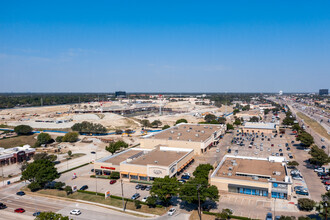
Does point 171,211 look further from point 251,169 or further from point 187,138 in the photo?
point 187,138

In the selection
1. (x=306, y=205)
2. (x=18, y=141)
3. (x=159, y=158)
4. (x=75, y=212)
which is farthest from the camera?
(x=18, y=141)

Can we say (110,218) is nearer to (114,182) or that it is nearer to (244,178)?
(114,182)

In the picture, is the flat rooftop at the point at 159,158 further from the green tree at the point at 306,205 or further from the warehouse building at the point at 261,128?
the warehouse building at the point at 261,128

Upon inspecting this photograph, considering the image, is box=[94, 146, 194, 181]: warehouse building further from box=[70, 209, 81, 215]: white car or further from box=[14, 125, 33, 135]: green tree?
box=[14, 125, 33, 135]: green tree

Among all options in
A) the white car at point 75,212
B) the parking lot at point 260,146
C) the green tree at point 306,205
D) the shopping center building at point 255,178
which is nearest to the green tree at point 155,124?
the parking lot at point 260,146

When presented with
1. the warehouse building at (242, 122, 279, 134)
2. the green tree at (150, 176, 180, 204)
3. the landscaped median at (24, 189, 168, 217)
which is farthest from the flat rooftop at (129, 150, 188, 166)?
the warehouse building at (242, 122, 279, 134)

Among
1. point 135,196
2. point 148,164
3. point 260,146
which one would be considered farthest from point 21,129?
point 260,146
